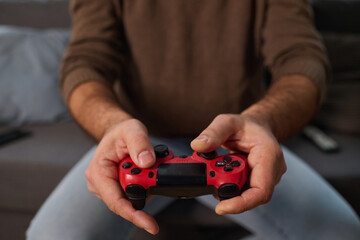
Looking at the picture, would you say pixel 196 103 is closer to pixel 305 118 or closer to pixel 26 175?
pixel 305 118

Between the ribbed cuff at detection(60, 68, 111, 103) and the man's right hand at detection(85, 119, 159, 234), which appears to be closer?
the man's right hand at detection(85, 119, 159, 234)

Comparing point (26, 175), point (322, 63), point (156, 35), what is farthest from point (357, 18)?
point (26, 175)

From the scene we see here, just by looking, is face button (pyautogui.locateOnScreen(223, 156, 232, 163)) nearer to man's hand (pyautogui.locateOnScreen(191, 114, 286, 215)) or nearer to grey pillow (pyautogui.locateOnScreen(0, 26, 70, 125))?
man's hand (pyautogui.locateOnScreen(191, 114, 286, 215))

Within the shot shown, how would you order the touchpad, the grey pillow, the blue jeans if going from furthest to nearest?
the grey pillow, the blue jeans, the touchpad

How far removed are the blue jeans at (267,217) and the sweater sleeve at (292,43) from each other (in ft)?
0.47

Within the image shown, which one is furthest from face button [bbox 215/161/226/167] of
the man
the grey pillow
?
the grey pillow

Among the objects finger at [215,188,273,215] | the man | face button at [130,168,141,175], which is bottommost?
the man

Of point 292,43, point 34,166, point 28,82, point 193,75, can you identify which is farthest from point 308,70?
point 28,82

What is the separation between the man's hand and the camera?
23 cm

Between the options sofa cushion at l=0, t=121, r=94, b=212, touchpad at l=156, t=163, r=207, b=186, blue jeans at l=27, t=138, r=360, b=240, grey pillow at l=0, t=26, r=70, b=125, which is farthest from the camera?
grey pillow at l=0, t=26, r=70, b=125

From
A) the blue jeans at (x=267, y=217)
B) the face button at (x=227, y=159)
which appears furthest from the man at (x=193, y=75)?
the face button at (x=227, y=159)

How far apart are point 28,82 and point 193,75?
49 cm

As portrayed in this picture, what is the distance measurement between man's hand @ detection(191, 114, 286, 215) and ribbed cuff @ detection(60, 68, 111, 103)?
250mm

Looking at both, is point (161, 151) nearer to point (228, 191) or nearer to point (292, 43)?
point (228, 191)
